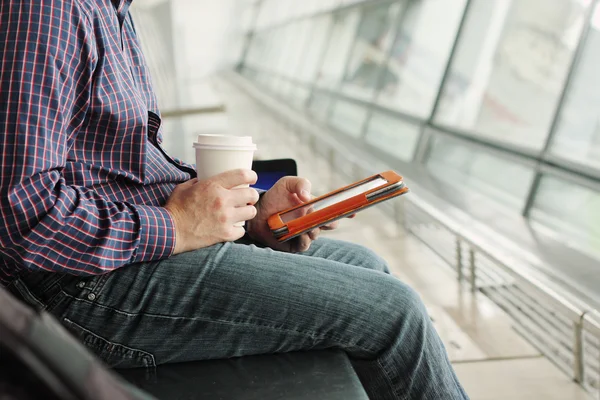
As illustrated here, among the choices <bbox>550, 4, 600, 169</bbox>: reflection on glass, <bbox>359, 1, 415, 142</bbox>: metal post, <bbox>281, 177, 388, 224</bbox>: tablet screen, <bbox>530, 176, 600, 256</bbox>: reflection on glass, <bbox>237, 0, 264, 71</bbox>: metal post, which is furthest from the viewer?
<bbox>237, 0, 264, 71</bbox>: metal post

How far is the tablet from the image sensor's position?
1.11 m

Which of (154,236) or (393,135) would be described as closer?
(154,236)

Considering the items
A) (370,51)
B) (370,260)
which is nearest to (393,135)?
(370,51)

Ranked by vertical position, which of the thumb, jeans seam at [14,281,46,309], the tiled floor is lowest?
the tiled floor

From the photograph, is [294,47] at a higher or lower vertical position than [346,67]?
higher

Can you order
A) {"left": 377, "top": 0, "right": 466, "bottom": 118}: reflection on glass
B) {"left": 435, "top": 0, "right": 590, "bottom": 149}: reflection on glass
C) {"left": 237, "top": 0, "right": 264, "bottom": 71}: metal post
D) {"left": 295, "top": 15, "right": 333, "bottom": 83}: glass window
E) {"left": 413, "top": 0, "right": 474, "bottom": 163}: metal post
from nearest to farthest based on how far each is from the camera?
{"left": 435, "top": 0, "right": 590, "bottom": 149}: reflection on glass → {"left": 413, "top": 0, "right": 474, "bottom": 163}: metal post → {"left": 377, "top": 0, "right": 466, "bottom": 118}: reflection on glass → {"left": 295, "top": 15, "right": 333, "bottom": 83}: glass window → {"left": 237, "top": 0, "right": 264, "bottom": 71}: metal post

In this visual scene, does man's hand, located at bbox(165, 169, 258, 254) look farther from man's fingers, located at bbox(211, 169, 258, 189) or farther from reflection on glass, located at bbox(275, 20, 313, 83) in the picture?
reflection on glass, located at bbox(275, 20, 313, 83)

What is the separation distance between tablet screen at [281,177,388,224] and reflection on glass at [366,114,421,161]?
391cm

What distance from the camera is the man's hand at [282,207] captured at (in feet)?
4.17

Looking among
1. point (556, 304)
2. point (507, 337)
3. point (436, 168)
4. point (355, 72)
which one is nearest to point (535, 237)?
point (507, 337)

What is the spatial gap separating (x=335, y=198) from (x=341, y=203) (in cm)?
6

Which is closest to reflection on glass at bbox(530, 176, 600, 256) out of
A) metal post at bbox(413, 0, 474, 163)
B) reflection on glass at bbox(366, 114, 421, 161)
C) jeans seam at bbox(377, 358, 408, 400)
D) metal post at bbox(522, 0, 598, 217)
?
metal post at bbox(522, 0, 598, 217)

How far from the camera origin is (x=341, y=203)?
113 centimetres

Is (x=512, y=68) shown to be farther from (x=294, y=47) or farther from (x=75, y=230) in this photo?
(x=294, y=47)
